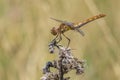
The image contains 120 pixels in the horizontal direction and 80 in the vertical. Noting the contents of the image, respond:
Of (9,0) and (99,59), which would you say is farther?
(9,0)

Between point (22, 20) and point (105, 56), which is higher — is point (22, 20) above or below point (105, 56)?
above

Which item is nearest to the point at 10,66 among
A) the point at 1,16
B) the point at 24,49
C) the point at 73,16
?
the point at 24,49

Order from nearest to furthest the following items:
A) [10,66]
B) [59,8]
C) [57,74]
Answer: [57,74] → [10,66] → [59,8]

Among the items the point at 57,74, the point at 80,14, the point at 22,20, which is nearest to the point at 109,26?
the point at 80,14

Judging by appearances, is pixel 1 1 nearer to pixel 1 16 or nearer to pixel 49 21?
pixel 1 16

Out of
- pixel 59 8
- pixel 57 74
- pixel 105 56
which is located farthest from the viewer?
pixel 59 8

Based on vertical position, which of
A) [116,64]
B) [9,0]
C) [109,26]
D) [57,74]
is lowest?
[57,74]
